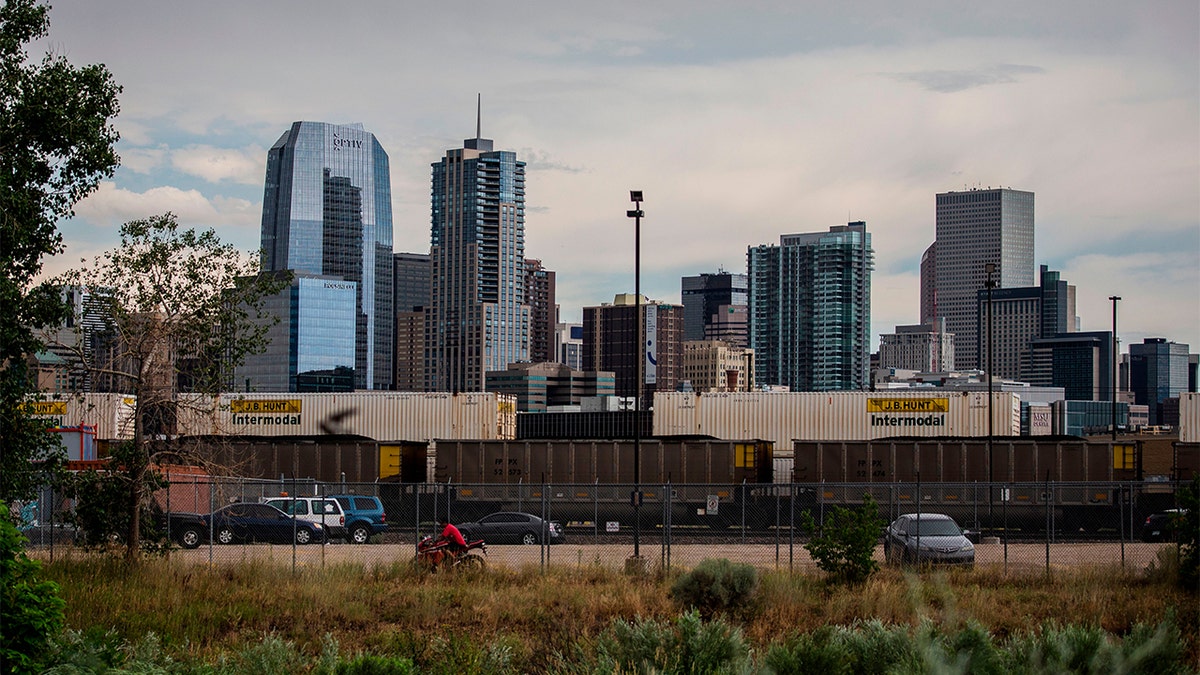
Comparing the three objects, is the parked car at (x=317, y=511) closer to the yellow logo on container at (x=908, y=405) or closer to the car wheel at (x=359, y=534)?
the car wheel at (x=359, y=534)

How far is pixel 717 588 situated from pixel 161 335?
11548mm

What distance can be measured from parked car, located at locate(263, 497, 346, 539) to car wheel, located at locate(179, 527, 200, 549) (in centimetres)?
201

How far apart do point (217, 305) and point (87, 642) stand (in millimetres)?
10351

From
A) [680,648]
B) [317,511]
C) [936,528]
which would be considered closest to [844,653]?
[680,648]

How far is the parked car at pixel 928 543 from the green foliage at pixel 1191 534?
4353 millimetres

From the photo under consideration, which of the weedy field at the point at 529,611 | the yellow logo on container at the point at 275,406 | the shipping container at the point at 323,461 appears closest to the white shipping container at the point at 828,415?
the yellow logo on container at the point at 275,406

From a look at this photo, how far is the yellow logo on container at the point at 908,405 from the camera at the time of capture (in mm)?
57406

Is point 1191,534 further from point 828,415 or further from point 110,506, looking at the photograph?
point 828,415

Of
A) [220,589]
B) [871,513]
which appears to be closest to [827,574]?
[871,513]

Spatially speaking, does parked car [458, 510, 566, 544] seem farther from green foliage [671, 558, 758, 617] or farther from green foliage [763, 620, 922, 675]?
green foliage [763, 620, 922, 675]

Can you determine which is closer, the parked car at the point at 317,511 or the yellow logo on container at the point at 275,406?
the parked car at the point at 317,511

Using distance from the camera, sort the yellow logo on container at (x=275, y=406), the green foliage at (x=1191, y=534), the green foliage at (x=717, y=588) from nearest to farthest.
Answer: the green foliage at (x=717, y=588) → the green foliage at (x=1191, y=534) → the yellow logo on container at (x=275, y=406)

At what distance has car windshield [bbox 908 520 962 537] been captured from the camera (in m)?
27.6

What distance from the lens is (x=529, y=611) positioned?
19781mm
